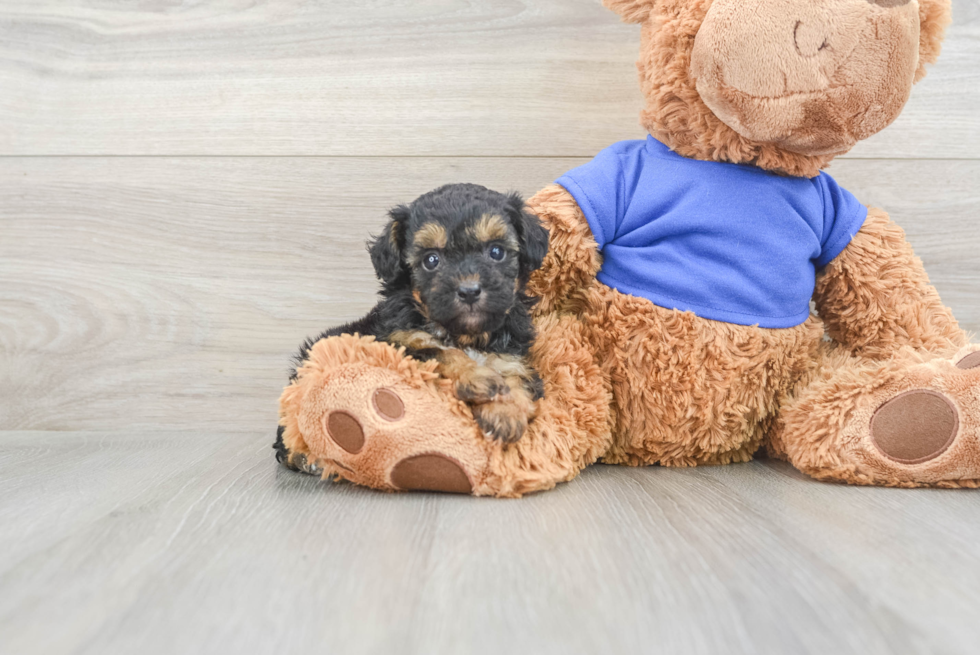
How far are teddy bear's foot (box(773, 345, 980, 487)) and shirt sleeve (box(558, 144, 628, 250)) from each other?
0.53 meters

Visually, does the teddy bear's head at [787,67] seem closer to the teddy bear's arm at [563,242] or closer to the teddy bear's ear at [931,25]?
the teddy bear's ear at [931,25]

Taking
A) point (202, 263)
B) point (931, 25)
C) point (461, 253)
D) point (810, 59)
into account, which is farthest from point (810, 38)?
point (202, 263)

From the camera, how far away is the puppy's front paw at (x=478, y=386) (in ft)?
4.05

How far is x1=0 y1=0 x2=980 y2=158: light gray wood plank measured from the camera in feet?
6.08

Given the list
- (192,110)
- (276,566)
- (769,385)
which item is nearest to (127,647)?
(276,566)

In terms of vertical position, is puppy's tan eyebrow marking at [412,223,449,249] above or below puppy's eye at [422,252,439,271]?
above

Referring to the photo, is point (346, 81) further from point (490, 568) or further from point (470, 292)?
point (490, 568)

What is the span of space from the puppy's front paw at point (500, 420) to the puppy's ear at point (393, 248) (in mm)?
288

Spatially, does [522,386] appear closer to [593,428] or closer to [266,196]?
[593,428]

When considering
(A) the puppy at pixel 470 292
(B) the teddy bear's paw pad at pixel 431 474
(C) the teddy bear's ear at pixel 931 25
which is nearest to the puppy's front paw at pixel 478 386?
(A) the puppy at pixel 470 292

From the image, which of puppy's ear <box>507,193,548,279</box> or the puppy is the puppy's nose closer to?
the puppy

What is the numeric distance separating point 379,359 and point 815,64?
0.91 m

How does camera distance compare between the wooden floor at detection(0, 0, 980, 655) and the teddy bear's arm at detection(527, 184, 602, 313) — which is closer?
the teddy bear's arm at detection(527, 184, 602, 313)

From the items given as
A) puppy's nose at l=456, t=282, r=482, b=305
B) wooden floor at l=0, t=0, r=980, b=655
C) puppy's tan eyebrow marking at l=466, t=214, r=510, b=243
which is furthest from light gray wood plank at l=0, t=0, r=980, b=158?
puppy's nose at l=456, t=282, r=482, b=305
